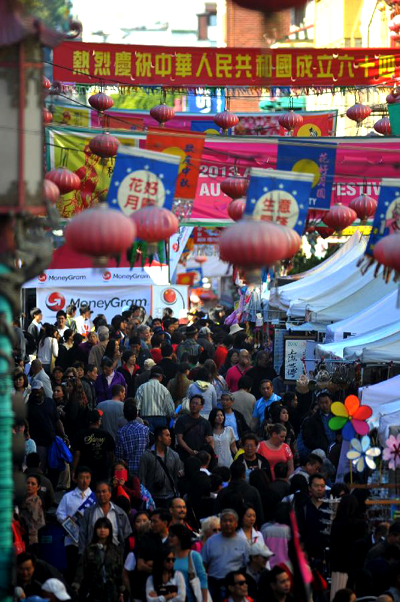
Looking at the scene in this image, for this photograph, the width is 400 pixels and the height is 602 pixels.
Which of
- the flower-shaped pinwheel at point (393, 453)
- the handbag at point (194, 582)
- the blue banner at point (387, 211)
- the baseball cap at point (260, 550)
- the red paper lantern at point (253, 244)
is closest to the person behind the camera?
the red paper lantern at point (253, 244)

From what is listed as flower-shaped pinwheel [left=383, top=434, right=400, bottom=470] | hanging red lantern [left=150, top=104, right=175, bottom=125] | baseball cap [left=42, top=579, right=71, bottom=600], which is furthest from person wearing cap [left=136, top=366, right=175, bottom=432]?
baseball cap [left=42, top=579, right=71, bottom=600]

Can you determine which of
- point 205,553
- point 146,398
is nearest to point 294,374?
point 146,398

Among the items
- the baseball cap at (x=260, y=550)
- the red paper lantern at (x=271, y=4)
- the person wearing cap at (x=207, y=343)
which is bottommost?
the person wearing cap at (x=207, y=343)

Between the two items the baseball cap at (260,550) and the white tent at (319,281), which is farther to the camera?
the white tent at (319,281)

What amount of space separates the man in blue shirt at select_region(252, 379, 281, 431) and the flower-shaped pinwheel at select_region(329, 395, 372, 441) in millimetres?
2380

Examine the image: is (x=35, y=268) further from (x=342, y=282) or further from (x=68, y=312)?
(x=68, y=312)

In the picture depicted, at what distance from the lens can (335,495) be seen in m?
11.2

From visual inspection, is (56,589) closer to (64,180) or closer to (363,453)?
(363,453)

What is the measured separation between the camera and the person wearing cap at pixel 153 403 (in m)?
15.1

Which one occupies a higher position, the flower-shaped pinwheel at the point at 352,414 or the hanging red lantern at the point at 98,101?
the hanging red lantern at the point at 98,101

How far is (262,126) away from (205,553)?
61.5 ft

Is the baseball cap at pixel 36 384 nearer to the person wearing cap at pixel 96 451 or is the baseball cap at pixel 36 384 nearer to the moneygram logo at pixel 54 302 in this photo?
the person wearing cap at pixel 96 451

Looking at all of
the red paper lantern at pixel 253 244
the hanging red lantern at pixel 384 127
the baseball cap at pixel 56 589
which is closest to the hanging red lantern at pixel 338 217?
the red paper lantern at pixel 253 244

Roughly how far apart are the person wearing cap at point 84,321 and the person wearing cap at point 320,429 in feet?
31.9
